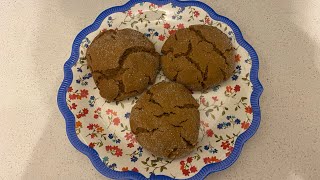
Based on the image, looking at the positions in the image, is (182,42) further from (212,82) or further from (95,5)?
(95,5)

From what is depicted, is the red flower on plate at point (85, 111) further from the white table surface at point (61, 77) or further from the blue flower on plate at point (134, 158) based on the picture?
the blue flower on plate at point (134, 158)

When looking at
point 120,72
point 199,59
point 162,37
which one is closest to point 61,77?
point 120,72

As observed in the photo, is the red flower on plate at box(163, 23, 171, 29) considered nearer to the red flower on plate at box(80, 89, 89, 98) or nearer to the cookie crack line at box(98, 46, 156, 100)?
the cookie crack line at box(98, 46, 156, 100)

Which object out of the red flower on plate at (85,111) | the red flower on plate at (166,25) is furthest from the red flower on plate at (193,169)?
the red flower on plate at (166,25)

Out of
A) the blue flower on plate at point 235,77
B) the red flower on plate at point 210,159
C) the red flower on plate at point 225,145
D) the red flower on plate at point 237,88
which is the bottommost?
the red flower on plate at point 210,159

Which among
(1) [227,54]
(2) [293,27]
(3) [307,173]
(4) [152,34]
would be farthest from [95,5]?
(3) [307,173]

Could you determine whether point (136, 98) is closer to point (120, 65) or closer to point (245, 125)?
point (120, 65)
